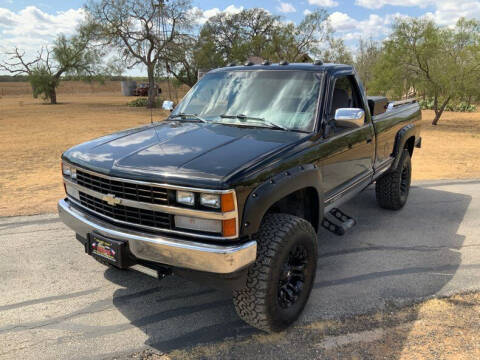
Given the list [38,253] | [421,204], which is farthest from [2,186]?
[421,204]

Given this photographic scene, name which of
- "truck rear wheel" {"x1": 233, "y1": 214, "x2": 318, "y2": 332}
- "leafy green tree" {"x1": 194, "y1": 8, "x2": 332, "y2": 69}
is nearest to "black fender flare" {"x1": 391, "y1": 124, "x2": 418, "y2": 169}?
"truck rear wheel" {"x1": 233, "y1": 214, "x2": 318, "y2": 332}

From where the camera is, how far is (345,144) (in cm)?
376

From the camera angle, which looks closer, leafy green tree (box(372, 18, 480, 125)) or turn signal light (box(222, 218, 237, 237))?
turn signal light (box(222, 218, 237, 237))

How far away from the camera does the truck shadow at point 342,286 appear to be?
302 cm

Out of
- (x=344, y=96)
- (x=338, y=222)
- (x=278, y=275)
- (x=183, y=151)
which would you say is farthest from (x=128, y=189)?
(x=344, y=96)

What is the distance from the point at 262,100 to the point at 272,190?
1309 millimetres

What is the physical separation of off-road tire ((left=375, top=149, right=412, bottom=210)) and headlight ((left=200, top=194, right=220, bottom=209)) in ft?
12.1

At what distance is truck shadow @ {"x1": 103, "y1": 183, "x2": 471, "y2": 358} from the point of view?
9.89ft

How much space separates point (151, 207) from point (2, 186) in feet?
19.2

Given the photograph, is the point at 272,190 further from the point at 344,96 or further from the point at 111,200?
the point at 344,96

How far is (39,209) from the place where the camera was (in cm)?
568

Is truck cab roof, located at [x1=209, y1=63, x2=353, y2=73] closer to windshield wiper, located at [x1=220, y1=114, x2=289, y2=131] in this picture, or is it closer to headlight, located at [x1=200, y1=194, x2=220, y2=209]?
windshield wiper, located at [x1=220, y1=114, x2=289, y2=131]

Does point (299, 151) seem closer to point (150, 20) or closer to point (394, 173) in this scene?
point (394, 173)

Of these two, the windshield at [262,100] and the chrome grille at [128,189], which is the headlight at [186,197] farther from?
the windshield at [262,100]
